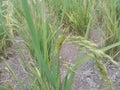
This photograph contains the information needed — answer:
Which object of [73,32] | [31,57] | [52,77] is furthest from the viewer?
[73,32]

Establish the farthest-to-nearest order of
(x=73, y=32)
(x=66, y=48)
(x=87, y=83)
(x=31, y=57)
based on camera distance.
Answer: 1. (x=73, y=32)
2. (x=66, y=48)
3. (x=31, y=57)
4. (x=87, y=83)

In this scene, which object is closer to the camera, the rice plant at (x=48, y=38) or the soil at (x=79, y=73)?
the rice plant at (x=48, y=38)

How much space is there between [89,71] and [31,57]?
0.99 ft

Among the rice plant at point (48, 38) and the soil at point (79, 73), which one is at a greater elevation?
the rice plant at point (48, 38)

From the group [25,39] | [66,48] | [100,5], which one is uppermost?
[100,5]

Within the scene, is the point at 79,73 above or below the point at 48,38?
below

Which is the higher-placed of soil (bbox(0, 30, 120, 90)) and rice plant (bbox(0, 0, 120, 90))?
rice plant (bbox(0, 0, 120, 90))

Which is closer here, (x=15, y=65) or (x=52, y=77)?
(x=52, y=77)

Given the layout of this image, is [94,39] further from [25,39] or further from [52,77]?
[52,77]

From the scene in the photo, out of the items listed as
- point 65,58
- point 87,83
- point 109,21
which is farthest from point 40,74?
point 109,21

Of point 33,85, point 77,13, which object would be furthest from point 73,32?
point 33,85

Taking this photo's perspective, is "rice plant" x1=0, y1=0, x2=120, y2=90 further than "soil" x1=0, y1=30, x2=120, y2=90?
No

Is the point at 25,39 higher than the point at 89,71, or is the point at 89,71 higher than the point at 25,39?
the point at 25,39

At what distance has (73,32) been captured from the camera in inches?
58.4
